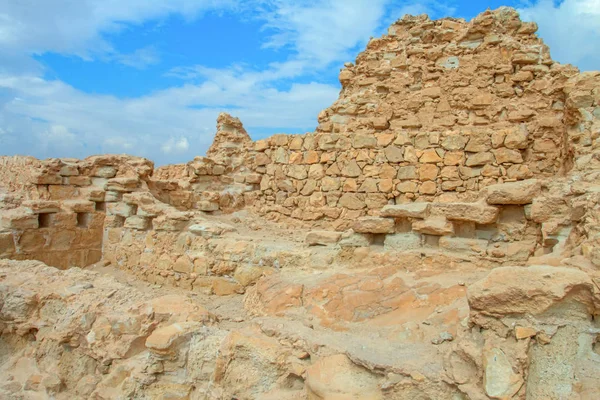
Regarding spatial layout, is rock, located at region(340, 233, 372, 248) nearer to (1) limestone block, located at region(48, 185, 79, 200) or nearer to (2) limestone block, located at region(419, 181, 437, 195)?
(2) limestone block, located at region(419, 181, 437, 195)

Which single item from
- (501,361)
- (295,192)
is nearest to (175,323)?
(501,361)

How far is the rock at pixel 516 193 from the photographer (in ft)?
13.7

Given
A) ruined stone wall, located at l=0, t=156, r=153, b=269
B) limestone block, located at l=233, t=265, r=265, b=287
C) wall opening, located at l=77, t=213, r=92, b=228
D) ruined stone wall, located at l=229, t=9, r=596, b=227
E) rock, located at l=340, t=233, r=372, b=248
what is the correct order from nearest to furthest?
rock, located at l=340, t=233, r=372, b=248, limestone block, located at l=233, t=265, r=265, b=287, ruined stone wall, located at l=229, t=9, r=596, b=227, ruined stone wall, located at l=0, t=156, r=153, b=269, wall opening, located at l=77, t=213, r=92, b=228

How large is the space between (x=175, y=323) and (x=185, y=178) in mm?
5908

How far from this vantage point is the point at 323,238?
17.2 ft

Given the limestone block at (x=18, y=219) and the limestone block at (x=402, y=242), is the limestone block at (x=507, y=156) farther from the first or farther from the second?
the limestone block at (x=18, y=219)

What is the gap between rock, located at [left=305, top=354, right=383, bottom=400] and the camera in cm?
259

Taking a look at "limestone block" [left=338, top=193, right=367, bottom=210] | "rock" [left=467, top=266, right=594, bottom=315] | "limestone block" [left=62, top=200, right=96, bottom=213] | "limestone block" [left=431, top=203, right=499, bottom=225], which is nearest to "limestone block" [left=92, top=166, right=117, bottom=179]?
"limestone block" [left=62, top=200, right=96, bottom=213]

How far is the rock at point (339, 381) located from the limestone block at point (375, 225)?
1.97 meters

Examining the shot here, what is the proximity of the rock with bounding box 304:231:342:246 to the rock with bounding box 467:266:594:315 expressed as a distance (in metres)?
2.76

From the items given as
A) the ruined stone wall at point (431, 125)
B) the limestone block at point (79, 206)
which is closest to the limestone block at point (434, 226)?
the ruined stone wall at point (431, 125)

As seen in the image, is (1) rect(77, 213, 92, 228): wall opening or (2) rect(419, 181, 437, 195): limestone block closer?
(2) rect(419, 181, 437, 195): limestone block

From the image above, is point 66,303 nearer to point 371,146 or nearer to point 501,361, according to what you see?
point 501,361

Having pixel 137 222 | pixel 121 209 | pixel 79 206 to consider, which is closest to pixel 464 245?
pixel 137 222
